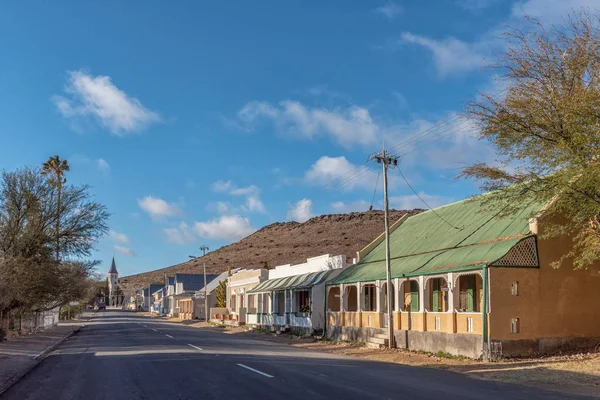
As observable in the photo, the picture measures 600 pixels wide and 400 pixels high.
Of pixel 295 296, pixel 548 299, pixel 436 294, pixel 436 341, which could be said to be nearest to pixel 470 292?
pixel 436 341

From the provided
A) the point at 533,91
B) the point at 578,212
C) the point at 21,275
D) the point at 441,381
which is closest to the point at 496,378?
the point at 441,381

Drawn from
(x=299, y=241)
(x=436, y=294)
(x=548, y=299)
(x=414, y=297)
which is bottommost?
(x=414, y=297)

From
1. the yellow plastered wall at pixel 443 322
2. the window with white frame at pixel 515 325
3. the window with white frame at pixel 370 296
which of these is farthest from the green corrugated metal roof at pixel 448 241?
the window with white frame at pixel 515 325

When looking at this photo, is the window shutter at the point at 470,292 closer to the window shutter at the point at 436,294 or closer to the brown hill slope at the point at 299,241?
the window shutter at the point at 436,294

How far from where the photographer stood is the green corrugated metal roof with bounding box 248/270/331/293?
122 ft

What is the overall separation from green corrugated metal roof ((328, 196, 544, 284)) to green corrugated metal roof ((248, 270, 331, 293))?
2099mm

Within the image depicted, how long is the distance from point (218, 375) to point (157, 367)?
3.10 metres

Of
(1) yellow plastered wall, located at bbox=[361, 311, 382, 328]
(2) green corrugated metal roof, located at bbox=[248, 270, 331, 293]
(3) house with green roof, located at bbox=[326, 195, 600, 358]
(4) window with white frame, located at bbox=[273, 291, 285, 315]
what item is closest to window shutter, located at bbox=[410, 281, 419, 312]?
(3) house with green roof, located at bbox=[326, 195, 600, 358]

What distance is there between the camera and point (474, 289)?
24.5 metres

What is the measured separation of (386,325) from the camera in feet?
93.0

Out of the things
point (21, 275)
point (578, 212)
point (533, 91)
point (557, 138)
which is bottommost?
point (21, 275)

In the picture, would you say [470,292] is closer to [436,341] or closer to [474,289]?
[474,289]

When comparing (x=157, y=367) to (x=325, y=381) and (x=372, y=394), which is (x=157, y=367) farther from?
(x=372, y=394)

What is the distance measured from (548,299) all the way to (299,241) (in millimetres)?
115254
